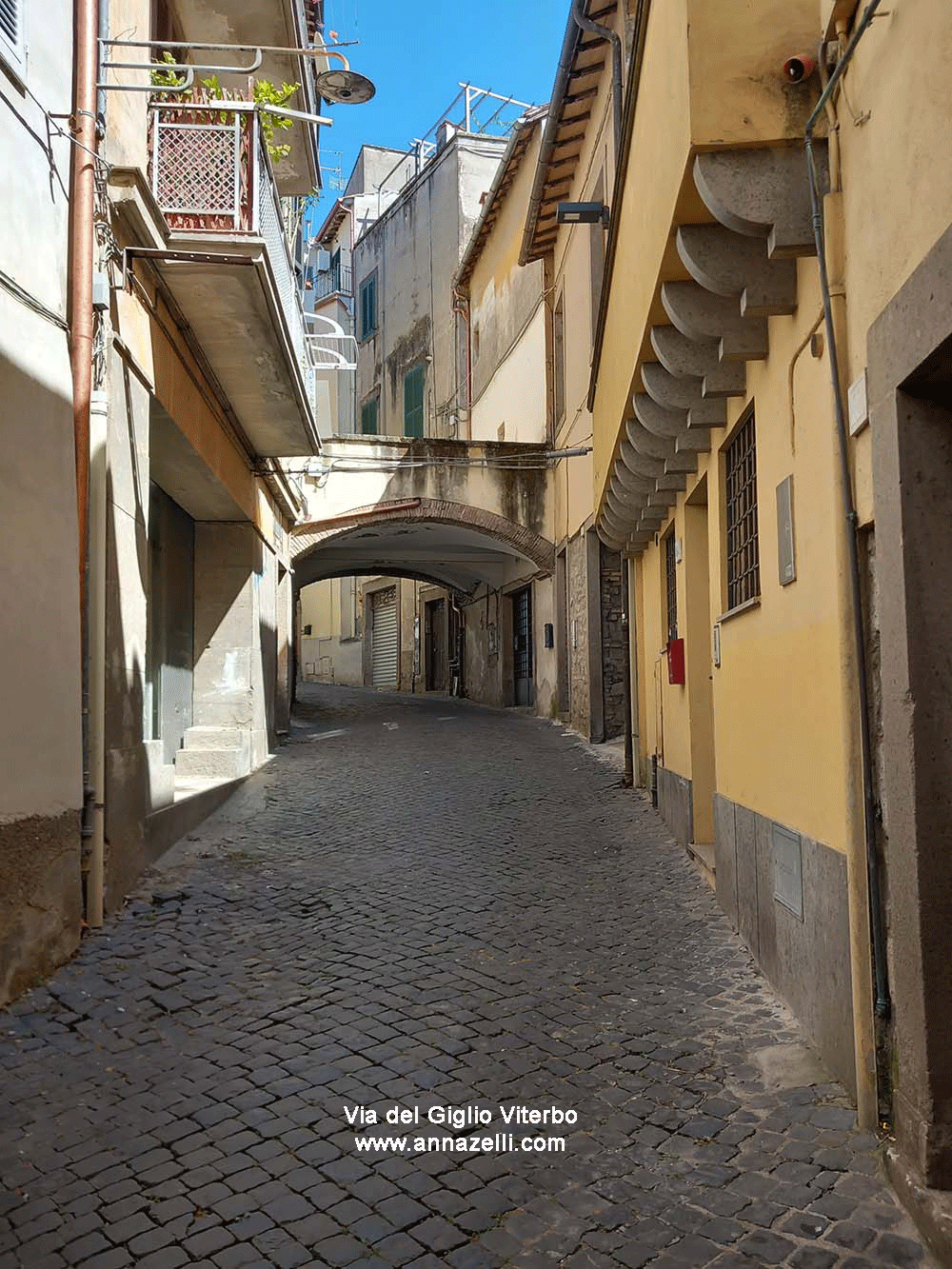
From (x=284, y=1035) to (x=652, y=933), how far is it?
2196mm

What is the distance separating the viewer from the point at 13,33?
15.6 feet

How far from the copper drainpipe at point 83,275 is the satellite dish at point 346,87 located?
433cm

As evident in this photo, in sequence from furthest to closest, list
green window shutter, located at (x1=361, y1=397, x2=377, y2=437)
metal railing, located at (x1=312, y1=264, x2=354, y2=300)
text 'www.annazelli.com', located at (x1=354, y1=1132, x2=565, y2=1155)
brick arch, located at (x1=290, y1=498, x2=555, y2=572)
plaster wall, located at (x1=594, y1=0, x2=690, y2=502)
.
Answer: metal railing, located at (x1=312, y1=264, x2=354, y2=300)
green window shutter, located at (x1=361, y1=397, x2=377, y2=437)
brick arch, located at (x1=290, y1=498, x2=555, y2=572)
plaster wall, located at (x1=594, y1=0, x2=690, y2=502)
text 'www.annazelli.com', located at (x1=354, y1=1132, x2=565, y2=1155)

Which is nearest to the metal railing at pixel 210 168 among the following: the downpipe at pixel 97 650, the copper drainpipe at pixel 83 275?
the copper drainpipe at pixel 83 275

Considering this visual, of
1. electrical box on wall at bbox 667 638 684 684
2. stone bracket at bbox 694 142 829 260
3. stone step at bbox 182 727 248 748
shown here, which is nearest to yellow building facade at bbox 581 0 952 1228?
stone bracket at bbox 694 142 829 260

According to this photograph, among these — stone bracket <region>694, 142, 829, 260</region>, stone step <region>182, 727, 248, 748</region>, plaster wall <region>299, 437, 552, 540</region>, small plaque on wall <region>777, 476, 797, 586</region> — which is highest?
plaster wall <region>299, 437, 552, 540</region>

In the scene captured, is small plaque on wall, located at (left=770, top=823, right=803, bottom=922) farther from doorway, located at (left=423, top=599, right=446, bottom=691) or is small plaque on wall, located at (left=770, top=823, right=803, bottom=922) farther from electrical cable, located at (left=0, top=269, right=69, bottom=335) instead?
doorway, located at (left=423, top=599, right=446, bottom=691)

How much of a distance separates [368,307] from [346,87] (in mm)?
22224

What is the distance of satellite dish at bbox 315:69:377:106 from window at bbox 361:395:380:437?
Answer: 20521 millimetres

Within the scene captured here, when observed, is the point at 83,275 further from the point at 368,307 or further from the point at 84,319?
the point at 368,307

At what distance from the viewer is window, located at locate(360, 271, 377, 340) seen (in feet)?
100

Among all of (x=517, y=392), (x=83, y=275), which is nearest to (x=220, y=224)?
(x=83, y=275)

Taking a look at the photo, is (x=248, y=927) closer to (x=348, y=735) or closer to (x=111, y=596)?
(x=111, y=596)

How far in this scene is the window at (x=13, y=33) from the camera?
15.3 ft
